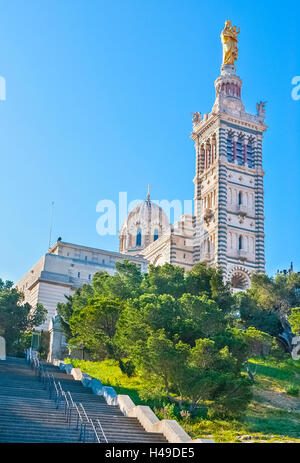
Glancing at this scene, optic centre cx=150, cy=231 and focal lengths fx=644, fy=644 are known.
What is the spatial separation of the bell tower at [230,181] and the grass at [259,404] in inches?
1014

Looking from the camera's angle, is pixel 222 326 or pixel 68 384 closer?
pixel 68 384

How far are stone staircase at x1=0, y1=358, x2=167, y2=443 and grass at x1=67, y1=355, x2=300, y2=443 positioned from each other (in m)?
2.60

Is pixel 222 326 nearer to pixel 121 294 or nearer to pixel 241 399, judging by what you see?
pixel 241 399

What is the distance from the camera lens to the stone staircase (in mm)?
17750

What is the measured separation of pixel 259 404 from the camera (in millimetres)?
29531

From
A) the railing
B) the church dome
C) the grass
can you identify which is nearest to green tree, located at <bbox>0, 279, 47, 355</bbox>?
Result: the grass

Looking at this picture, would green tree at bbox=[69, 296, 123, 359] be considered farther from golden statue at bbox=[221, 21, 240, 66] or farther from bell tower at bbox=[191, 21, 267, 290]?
golden statue at bbox=[221, 21, 240, 66]

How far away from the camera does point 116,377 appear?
96.6 ft

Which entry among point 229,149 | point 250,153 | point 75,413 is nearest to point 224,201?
point 229,149

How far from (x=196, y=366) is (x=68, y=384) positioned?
5.30 m
